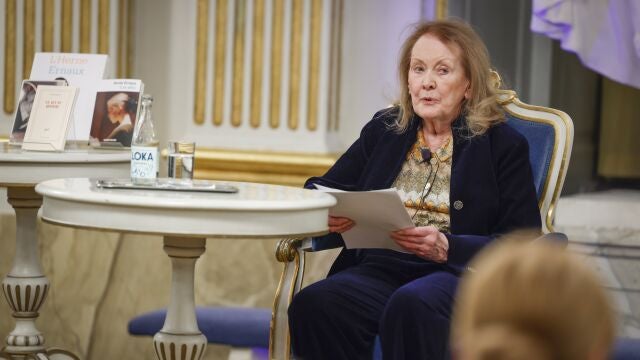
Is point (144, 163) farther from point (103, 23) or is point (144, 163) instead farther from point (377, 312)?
point (103, 23)

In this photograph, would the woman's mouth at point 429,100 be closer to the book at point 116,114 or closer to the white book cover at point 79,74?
the book at point 116,114

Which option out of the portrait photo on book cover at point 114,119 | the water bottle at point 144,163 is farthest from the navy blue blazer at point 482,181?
the portrait photo on book cover at point 114,119

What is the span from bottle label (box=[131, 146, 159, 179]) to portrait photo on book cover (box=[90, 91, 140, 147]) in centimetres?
85

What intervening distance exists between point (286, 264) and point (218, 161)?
4.22ft

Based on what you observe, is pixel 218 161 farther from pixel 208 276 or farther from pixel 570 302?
pixel 570 302

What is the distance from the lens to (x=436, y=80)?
279 cm

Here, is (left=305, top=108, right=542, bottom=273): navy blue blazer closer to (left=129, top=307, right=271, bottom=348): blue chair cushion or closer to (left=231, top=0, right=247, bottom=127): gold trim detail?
(left=129, top=307, right=271, bottom=348): blue chair cushion

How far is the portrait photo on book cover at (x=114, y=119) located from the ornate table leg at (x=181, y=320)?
0.92m

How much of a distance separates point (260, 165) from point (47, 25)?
0.99 metres

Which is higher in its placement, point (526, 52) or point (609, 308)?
point (526, 52)

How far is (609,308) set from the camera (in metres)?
0.79

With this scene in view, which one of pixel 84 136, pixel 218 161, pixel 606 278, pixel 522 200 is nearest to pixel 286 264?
pixel 522 200

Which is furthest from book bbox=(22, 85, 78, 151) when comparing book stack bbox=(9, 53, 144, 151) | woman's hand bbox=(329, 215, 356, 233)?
woman's hand bbox=(329, 215, 356, 233)

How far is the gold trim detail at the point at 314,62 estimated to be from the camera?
13.1 feet
